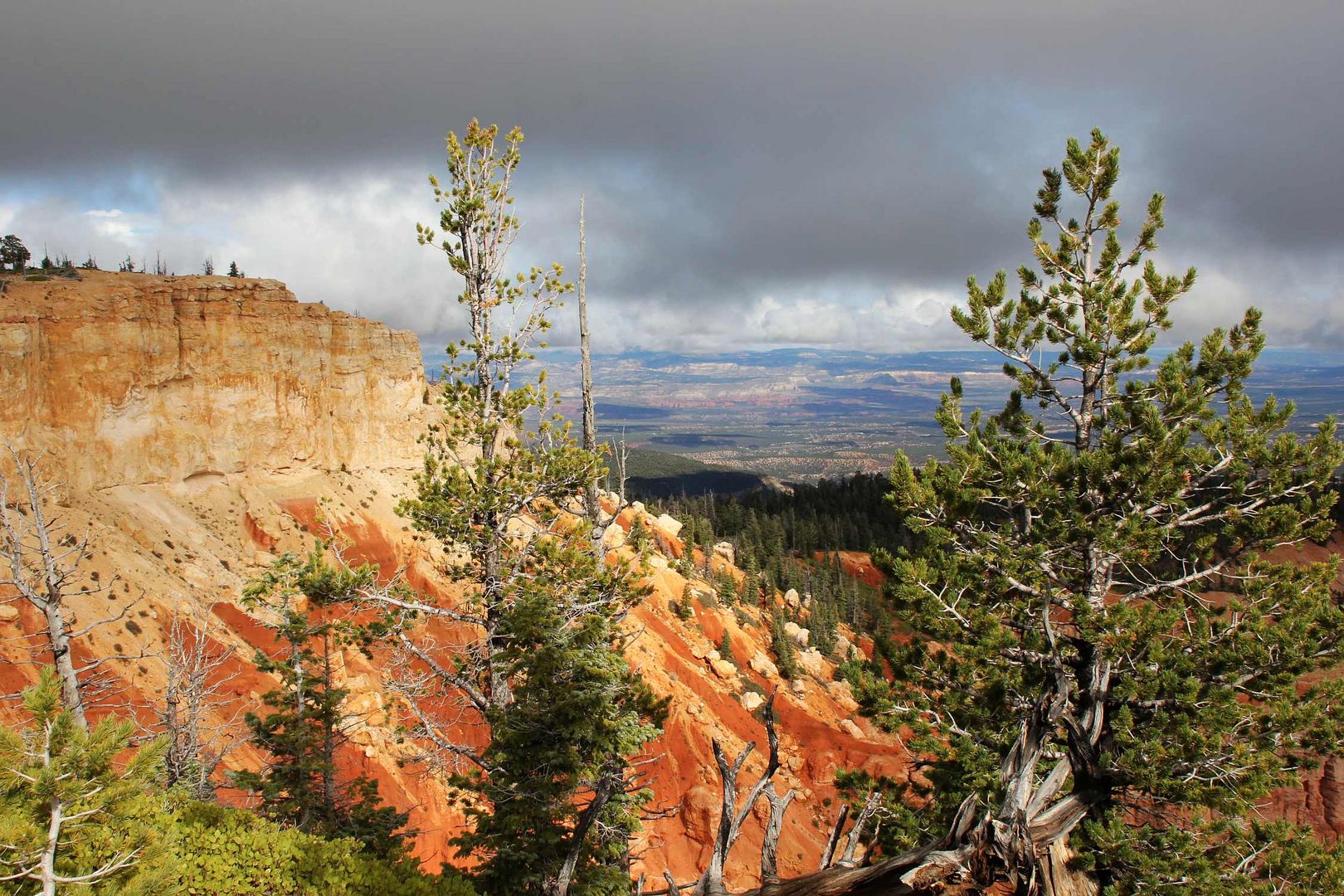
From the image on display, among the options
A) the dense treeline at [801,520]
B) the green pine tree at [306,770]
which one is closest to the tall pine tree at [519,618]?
the green pine tree at [306,770]

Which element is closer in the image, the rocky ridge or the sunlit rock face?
the sunlit rock face

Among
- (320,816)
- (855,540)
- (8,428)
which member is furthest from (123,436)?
(855,540)

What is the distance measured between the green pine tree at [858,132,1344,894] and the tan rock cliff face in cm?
4582

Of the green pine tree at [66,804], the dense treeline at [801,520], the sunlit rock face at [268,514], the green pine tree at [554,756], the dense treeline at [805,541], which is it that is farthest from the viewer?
the dense treeline at [801,520]

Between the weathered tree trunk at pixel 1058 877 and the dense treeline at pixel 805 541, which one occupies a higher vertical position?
the weathered tree trunk at pixel 1058 877

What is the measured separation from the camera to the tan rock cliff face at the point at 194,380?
37312 millimetres

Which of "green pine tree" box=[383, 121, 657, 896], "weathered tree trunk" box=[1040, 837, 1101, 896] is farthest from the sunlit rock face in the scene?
"weathered tree trunk" box=[1040, 837, 1101, 896]

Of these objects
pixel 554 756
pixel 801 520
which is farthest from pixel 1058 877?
pixel 801 520

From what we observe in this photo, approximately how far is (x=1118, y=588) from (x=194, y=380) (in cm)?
5180

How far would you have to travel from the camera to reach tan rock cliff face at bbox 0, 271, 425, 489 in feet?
122

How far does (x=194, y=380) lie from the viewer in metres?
44.1

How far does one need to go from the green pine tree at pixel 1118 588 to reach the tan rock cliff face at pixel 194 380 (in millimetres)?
45818

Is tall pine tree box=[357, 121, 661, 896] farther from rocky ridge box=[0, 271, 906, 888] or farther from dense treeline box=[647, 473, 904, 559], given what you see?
dense treeline box=[647, 473, 904, 559]

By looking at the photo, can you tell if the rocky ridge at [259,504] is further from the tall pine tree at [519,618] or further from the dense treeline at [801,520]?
the dense treeline at [801,520]
